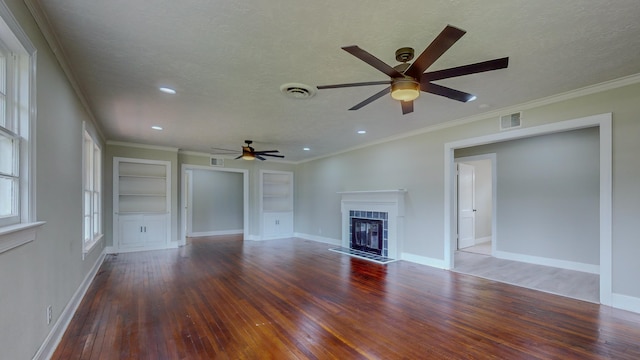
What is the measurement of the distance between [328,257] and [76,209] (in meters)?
4.31

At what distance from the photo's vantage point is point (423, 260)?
538 centimetres

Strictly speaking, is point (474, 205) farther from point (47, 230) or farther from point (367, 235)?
point (47, 230)

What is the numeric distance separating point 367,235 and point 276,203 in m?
3.90

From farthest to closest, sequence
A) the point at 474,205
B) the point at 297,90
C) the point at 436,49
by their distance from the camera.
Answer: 1. the point at 474,205
2. the point at 297,90
3. the point at 436,49

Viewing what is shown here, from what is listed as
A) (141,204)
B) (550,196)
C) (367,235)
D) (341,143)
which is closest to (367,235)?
(367,235)

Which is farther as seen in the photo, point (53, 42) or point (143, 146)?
point (143, 146)

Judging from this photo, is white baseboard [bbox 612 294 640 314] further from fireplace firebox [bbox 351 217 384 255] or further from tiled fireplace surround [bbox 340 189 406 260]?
fireplace firebox [bbox 351 217 384 255]

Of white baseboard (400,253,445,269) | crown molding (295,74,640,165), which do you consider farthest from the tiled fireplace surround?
crown molding (295,74,640,165)

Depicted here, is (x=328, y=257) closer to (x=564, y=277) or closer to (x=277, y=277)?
(x=277, y=277)

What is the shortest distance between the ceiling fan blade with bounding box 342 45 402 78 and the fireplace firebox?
4294 mm

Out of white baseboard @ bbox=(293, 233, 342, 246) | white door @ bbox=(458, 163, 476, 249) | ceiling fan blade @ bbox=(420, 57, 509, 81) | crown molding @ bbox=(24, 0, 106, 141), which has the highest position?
crown molding @ bbox=(24, 0, 106, 141)

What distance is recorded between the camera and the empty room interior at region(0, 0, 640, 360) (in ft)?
6.75

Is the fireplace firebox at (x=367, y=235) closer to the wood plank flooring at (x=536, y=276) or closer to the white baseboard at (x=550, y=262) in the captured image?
the wood plank flooring at (x=536, y=276)

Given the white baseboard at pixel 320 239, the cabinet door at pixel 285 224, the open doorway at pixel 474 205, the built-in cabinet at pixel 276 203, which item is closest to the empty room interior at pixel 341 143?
the open doorway at pixel 474 205
